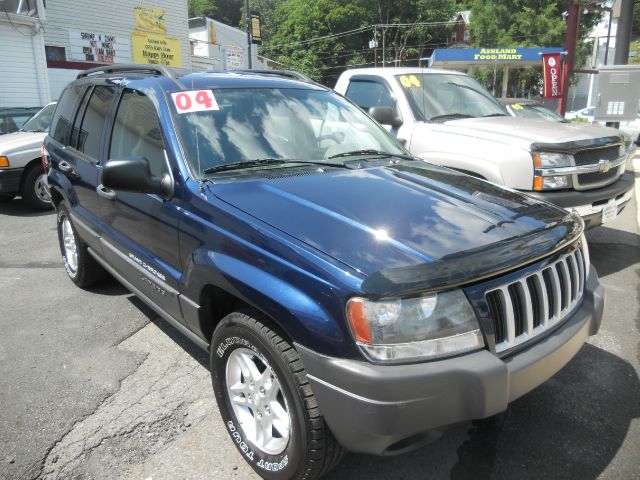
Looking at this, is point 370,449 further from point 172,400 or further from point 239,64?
point 239,64

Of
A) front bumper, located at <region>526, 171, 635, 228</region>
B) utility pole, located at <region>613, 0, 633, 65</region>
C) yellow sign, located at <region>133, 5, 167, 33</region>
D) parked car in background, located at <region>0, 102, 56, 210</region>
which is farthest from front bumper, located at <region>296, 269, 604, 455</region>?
yellow sign, located at <region>133, 5, 167, 33</region>

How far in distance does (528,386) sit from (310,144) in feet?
6.10

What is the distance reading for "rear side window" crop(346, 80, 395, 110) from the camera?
233 inches

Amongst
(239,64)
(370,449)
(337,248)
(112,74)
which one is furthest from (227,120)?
(239,64)

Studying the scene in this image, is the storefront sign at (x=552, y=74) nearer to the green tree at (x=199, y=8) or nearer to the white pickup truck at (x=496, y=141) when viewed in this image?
the white pickup truck at (x=496, y=141)

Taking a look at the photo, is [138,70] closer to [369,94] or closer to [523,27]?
[369,94]

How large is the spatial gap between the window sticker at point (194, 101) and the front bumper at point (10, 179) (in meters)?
5.97

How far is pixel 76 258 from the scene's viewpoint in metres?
4.68

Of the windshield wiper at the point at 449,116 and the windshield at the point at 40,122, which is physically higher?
the windshield wiper at the point at 449,116

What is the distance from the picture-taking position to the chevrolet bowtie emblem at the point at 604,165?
15.7 ft

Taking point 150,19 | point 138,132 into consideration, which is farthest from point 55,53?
point 138,132

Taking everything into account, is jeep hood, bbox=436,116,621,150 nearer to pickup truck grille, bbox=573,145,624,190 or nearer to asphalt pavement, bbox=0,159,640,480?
pickup truck grille, bbox=573,145,624,190

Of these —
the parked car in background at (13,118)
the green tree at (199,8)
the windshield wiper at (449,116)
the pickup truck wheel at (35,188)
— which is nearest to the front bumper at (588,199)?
the windshield wiper at (449,116)

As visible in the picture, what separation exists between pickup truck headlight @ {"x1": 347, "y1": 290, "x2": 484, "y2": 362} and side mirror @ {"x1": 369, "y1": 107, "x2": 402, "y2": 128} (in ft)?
11.3
